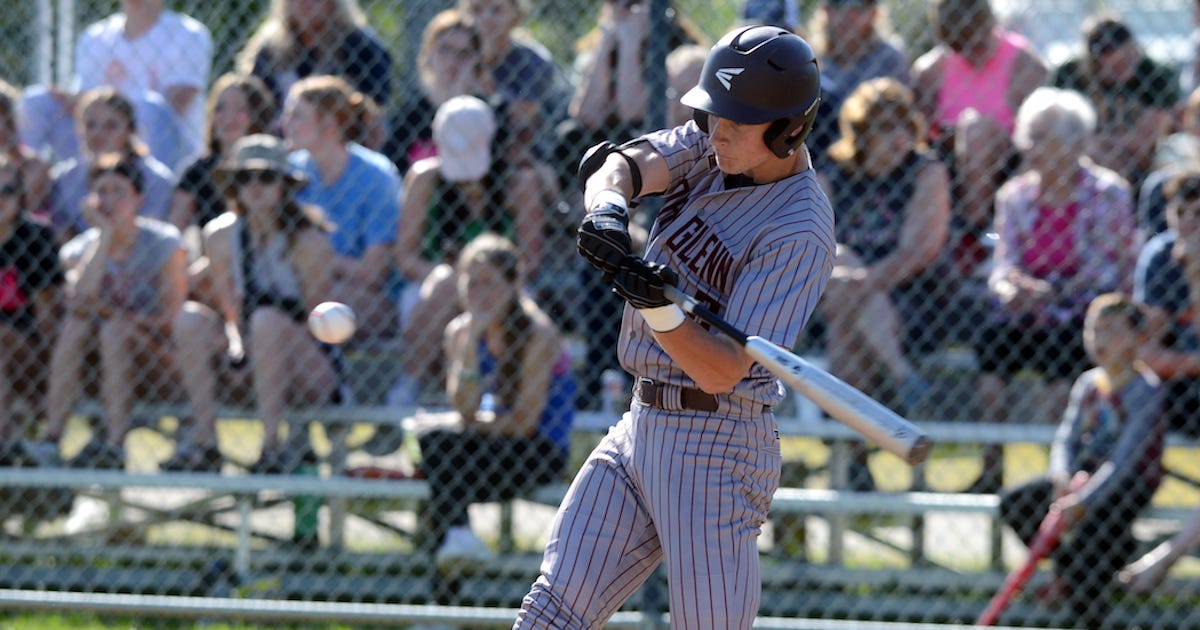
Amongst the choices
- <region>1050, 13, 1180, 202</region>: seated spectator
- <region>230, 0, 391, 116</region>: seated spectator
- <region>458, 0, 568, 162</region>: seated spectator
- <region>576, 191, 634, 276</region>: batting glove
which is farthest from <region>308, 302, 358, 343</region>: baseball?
<region>1050, 13, 1180, 202</region>: seated spectator

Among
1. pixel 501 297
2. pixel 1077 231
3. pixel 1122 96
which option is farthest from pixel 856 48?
pixel 501 297

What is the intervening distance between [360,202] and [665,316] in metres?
3.13

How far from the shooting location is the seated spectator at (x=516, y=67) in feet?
19.7

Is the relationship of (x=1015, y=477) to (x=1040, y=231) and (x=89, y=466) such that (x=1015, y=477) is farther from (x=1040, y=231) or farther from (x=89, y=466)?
(x=89, y=466)

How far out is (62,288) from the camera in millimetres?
5852

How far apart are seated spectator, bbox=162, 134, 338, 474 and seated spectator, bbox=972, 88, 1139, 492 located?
242 centimetres

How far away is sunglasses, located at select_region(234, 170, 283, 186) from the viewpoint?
5.50 m

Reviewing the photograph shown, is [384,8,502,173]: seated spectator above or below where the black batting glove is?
above

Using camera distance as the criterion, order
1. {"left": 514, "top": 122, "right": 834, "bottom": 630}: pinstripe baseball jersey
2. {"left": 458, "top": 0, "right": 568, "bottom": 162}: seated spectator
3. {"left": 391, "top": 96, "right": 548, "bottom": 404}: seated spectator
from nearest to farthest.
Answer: {"left": 514, "top": 122, "right": 834, "bottom": 630}: pinstripe baseball jersey → {"left": 391, "top": 96, "right": 548, "bottom": 404}: seated spectator → {"left": 458, "top": 0, "right": 568, "bottom": 162}: seated spectator

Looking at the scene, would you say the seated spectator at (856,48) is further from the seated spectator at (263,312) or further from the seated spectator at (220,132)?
the seated spectator at (220,132)

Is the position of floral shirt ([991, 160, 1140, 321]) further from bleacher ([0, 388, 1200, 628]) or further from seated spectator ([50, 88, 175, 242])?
seated spectator ([50, 88, 175, 242])

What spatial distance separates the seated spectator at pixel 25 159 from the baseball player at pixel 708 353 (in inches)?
142

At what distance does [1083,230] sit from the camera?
5.56 meters

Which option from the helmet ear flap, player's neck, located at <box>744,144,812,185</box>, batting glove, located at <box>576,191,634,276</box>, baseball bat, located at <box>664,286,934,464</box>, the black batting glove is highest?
the helmet ear flap
